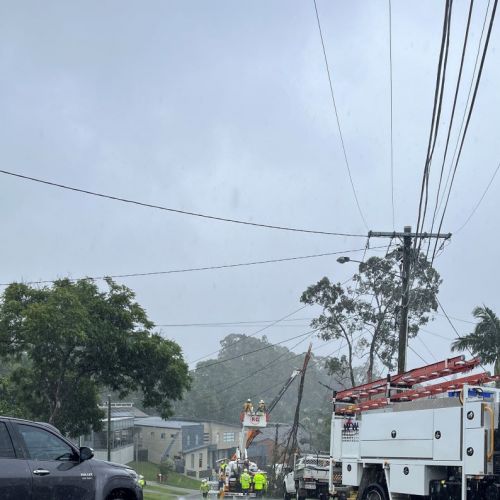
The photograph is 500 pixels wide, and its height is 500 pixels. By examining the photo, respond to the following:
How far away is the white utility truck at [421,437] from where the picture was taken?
1379 cm

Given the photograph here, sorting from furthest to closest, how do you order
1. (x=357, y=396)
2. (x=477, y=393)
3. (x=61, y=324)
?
1. (x=61, y=324)
2. (x=357, y=396)
3. (x=477, y=393)

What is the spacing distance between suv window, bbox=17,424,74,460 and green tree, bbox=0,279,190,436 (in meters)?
14.7

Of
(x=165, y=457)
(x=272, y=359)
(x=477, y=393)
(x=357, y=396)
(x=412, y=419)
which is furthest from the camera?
(x=272, y=359)

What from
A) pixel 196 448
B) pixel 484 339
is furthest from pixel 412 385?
pixel 196 448

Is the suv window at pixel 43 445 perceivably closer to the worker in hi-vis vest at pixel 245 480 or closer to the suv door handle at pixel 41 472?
the suv door handle at pixel 41 472

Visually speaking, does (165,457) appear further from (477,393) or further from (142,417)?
(477,393)

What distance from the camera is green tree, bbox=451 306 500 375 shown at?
36.2 metres

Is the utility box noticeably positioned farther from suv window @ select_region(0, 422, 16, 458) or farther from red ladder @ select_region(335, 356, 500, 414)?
suv window @ select_region(0, 422, 16, 458)

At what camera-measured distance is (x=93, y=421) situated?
28.4m

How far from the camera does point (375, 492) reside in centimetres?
1664

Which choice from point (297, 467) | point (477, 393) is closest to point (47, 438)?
point (477, 393)

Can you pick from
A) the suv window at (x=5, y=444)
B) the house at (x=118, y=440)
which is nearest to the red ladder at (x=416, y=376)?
the suv window at (x=5, y=444)

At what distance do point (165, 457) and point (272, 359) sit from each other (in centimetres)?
3337

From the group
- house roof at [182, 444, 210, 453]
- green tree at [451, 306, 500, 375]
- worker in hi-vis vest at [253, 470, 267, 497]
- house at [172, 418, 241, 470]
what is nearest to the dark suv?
worker in hi-vis vest at [253, 470, 267, 497]
